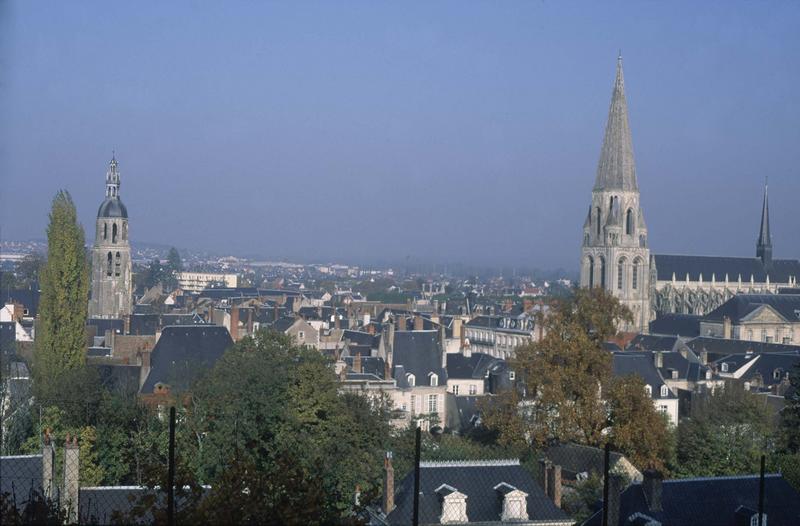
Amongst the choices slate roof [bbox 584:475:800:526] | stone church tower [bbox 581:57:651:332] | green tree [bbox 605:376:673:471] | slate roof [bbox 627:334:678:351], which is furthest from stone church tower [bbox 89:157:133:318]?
slate roof [bbox 584:475:800:526]

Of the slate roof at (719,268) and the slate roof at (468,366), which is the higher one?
the slate roof at (719,268)

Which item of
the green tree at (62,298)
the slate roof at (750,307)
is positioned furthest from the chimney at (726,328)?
the green tree at (62,298)

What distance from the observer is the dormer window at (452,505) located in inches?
814

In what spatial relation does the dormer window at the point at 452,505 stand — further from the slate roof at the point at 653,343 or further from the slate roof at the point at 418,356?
the slate roof at the point at 653,343

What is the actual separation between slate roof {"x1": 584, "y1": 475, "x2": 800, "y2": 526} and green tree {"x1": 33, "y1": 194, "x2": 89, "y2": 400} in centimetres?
2251

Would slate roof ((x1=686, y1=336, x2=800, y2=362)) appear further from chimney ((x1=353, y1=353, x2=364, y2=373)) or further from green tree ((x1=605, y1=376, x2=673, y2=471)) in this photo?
green tree ((x1=605, y1=376, x2=673, y2=471))

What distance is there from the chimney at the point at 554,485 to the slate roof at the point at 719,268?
293 ft

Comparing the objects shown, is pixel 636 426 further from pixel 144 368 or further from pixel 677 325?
pixel 677 325

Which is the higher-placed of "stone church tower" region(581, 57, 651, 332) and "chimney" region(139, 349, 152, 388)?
"stone church tower" region(581, 57, 651, 332)

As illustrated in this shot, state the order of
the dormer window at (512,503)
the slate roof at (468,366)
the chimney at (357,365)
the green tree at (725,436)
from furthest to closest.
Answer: the slate roof at (468,366)
the chimney at (357,365)
the green tree at (725,436)
the dormer window at (512,503)

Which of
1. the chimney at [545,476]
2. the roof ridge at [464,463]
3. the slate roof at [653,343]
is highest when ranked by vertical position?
the roof ridge at [464,463]

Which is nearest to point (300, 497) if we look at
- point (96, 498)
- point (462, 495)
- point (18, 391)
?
point (96, 498)

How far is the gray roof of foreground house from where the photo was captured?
20.8 meters

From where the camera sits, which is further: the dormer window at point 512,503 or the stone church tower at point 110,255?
the stone church tower at point 110,255
